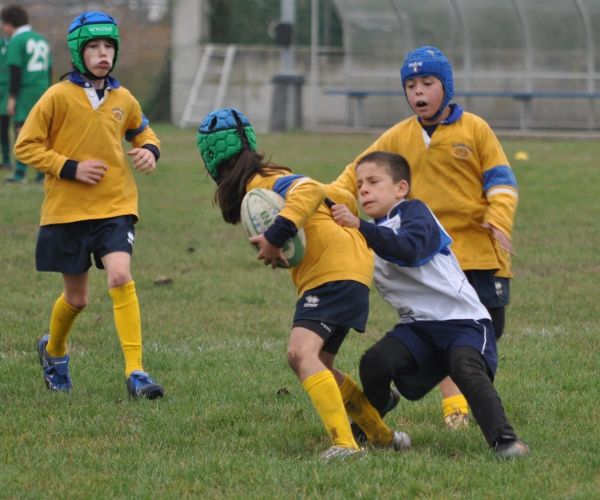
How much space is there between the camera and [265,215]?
15.4 feet

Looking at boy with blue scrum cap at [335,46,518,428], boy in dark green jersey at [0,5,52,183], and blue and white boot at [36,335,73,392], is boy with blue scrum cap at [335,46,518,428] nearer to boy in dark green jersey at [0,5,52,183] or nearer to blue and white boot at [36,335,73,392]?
blue and white boot at [36,335,73,392]

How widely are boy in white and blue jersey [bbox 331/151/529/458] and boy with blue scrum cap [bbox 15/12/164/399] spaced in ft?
5.07

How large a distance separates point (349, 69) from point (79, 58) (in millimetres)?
19474

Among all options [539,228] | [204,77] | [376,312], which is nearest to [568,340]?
[376,312]

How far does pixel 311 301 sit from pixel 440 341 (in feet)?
1.78

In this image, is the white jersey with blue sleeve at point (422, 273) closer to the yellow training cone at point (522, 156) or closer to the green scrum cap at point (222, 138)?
the green scrum cap at point (222, 138)

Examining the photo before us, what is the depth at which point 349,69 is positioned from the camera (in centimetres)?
2531

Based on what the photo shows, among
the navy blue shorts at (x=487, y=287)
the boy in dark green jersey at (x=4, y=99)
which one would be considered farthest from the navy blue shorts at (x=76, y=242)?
the boy in dark green jersey at (x=4, y=99)

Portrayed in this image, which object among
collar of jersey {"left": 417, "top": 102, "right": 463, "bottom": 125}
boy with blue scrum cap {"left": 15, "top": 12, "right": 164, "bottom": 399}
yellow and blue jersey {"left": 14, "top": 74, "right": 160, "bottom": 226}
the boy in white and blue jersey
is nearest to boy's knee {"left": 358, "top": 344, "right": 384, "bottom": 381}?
the boy in white and blue jersey

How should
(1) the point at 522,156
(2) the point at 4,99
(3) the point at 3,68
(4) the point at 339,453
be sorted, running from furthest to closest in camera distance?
(1) the point at 522,156 < (2) the point at 4,99 < (3) the point at 3,68 < (4) the point at 339,453

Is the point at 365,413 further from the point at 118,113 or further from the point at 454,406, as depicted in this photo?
the point at 118,113

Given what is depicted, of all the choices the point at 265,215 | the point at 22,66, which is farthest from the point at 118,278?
the point at 22,66

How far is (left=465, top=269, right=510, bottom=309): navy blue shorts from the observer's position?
18.5ft

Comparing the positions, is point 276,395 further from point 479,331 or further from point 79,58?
point 79,58
